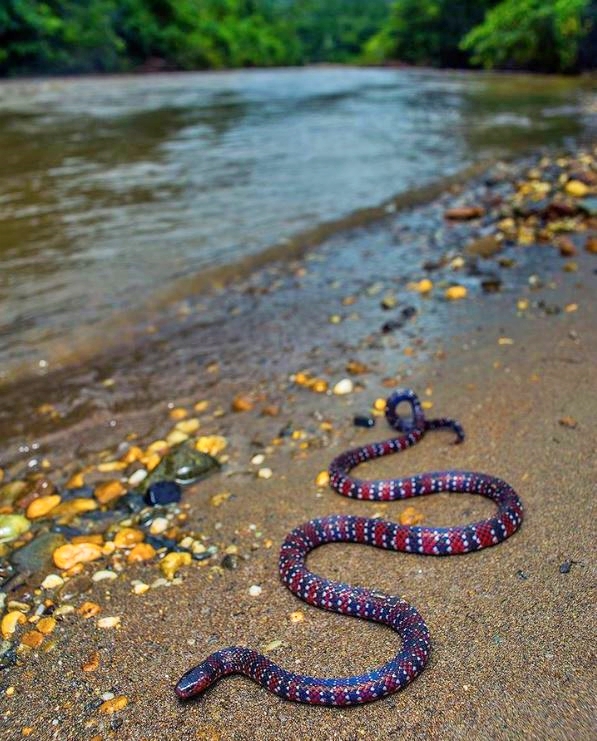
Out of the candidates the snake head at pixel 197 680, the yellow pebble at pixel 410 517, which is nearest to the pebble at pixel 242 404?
the yellow pebble at pixel 410 517

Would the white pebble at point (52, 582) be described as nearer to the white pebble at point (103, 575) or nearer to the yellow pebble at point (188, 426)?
the white pebble at point (103, 575)

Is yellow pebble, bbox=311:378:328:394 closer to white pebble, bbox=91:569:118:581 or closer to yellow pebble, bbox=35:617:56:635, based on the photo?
white pebble, bbox=91:569:118:581

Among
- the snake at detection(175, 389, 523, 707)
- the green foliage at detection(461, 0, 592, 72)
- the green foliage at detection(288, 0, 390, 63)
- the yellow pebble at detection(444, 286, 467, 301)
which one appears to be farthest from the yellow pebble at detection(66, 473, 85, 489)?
the green foliage at detection(288, 0, 390, 63)

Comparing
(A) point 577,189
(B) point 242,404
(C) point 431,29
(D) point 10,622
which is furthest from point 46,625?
(C) point 431,29

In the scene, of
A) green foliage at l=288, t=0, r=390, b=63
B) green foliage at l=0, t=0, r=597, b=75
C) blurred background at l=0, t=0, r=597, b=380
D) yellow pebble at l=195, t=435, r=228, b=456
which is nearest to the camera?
yellow pebble at l=195, t=435, r=228, b=456

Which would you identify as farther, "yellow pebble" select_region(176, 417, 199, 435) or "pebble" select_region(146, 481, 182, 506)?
"yellow pebble" select_region(176, 417, 199, 435)

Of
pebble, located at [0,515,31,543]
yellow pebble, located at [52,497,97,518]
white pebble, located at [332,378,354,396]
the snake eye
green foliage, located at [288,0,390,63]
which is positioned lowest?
yellow pebble, located at [52,497,97,518]

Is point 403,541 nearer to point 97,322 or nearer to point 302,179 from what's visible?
point 97,322
